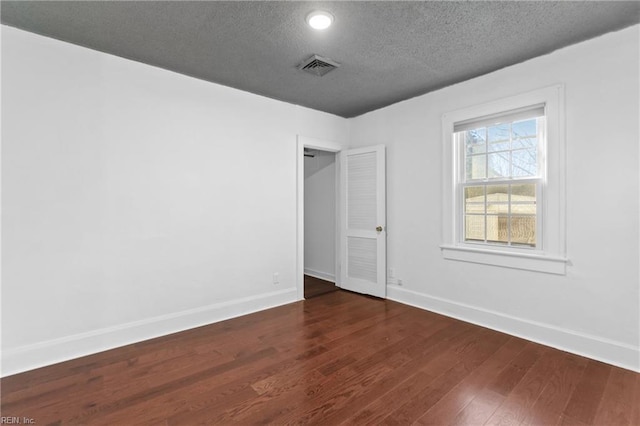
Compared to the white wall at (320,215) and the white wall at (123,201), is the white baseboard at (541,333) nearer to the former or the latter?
the white wall at (320,215)

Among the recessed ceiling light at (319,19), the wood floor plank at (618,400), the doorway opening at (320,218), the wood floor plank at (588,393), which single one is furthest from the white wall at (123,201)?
the wood floor plank at (618,400)

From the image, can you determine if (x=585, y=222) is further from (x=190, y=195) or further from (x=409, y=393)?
(x=190, y=195)

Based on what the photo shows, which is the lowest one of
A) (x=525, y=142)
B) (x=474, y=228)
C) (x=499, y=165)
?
(x=474, y=228)

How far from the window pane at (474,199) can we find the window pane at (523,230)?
0.35 m

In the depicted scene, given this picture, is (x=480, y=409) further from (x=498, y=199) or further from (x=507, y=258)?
(x=498, y=199)

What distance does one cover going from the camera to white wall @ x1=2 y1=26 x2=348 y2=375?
2381mm

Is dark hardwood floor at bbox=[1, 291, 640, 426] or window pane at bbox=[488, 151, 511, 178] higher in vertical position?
window pane at bbox=[488, 151, 511, 178]

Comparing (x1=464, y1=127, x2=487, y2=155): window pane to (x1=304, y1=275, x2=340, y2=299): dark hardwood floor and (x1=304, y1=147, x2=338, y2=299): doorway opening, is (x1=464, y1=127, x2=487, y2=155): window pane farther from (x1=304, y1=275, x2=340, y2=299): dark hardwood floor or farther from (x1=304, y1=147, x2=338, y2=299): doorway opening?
(x1=304, y1=275, x2=340, y2=299): dark hardwood floor

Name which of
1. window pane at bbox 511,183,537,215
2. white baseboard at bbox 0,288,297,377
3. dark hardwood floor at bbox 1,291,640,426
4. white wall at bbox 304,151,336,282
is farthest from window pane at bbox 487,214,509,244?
white baseboard at bbox 0,288,297,377

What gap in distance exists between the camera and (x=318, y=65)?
293 centimetres

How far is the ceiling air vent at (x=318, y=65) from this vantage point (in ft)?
9.27

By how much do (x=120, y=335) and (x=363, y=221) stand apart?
3.09 meters

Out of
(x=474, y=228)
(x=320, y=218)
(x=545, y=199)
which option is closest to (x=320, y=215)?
(x=320, y=218)

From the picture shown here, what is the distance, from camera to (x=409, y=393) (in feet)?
6.76
